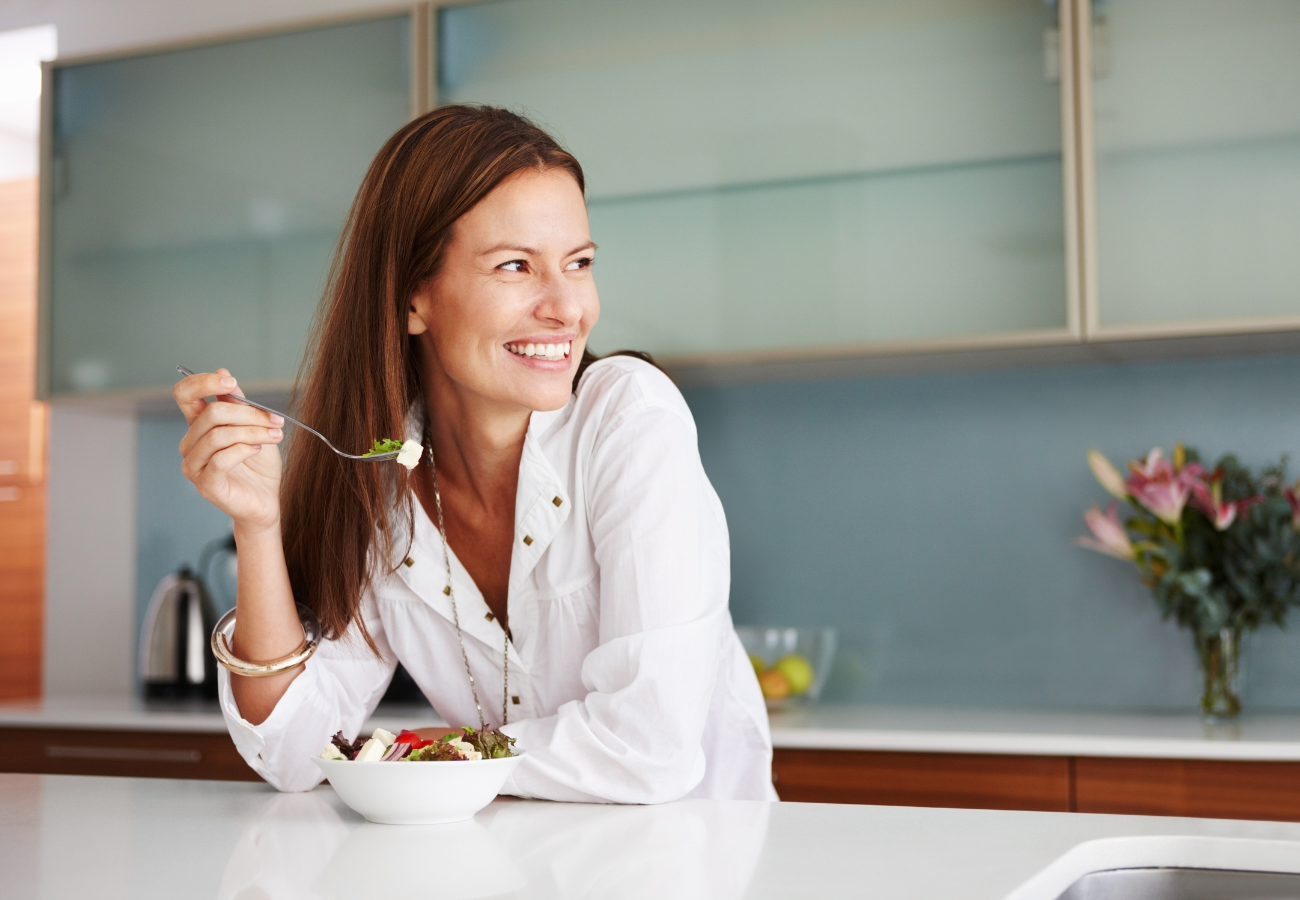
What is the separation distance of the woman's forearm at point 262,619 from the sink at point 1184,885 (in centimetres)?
72

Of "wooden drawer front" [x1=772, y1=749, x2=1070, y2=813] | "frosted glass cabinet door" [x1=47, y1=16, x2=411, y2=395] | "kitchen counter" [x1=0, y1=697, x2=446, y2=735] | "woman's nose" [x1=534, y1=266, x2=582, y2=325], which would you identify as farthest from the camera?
"frosted glass cabinet door" [x1=47, y1=16, x2=411, y2=395]

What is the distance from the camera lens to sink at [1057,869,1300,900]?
0.80 m

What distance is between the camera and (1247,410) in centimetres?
222

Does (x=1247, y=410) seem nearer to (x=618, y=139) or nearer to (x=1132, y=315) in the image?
(x=1132, y=315)

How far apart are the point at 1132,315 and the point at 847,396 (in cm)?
62

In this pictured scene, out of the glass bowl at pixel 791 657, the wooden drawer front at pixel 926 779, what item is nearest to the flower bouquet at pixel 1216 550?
the wooden drawer front at pixel 926 779

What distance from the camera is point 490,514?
137cm

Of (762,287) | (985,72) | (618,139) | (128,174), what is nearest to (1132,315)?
(985,72)

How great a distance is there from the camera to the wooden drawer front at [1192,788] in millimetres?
1729

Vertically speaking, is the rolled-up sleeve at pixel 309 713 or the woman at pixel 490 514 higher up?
the woman at pixel 490 514

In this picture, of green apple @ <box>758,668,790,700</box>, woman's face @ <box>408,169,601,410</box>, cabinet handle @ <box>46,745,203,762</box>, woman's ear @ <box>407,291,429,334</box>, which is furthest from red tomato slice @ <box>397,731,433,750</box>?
cabinet handle @ <box>46,745,203,762</box>

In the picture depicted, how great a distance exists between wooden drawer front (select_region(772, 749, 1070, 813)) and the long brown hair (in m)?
0.94

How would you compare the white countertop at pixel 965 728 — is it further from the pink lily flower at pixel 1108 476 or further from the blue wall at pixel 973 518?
the pink lily flower at pixel 1108 476

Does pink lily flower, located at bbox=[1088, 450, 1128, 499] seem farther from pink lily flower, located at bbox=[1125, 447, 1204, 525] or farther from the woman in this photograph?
the woman
